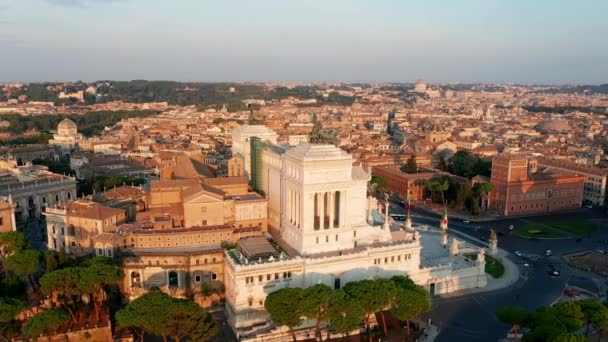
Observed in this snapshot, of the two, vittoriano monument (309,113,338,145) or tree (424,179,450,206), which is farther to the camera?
tree (424,179,450,206)

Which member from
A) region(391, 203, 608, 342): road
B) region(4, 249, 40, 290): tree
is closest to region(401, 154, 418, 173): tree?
region(391, 203, 608, 342): road

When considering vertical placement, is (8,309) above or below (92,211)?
below

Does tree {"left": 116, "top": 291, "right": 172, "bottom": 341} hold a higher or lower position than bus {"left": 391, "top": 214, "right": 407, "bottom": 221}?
higher

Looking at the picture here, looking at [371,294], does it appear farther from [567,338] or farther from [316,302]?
[567,338]

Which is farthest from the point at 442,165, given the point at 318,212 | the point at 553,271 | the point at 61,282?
the point at 61,282

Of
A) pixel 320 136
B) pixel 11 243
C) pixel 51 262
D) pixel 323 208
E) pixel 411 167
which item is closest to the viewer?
pixel 51 262

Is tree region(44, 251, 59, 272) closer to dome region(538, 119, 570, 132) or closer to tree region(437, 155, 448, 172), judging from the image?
tree region(437, 155, 448, 172)

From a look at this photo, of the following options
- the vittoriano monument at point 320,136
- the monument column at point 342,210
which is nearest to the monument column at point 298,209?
the monument column at point 342,210

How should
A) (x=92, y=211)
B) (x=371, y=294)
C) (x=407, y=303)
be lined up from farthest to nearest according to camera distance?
1. (x=92, y=211)
2. (x=407, y=303)
3. (x=371, y=294)
